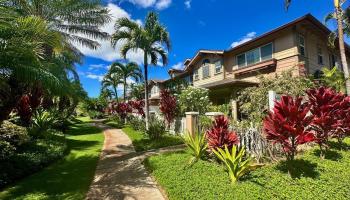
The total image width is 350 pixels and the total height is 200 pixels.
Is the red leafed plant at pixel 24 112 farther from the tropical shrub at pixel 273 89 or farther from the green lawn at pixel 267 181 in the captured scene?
the tropical shrub at pixel 273 89

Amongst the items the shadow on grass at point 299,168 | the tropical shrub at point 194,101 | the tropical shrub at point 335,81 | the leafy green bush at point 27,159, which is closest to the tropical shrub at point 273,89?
the tropical shrub at point 335,81

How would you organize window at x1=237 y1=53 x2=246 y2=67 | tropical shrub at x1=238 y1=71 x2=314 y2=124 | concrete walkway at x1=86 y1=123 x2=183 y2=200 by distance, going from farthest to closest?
window at x1=237 y1=53 x2=246 y2=67 < tropical shrub at x1=238 y1=71 x2=314 y2=124 < concrete walkway at x1=86 y1=123 x2=183 y2=200

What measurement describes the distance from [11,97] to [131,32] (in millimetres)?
9925

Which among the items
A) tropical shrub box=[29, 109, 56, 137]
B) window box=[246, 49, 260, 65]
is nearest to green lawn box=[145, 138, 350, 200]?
tropical shrub box=[29, 109, 56, 137]

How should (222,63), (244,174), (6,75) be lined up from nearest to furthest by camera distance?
(244,174) → (6,75) → (222,63)

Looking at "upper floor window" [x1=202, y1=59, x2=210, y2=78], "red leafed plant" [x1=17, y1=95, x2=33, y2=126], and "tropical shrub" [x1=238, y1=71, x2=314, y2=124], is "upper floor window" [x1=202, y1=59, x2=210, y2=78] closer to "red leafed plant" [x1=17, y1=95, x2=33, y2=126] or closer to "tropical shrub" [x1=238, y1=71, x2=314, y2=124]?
"tropical shrub" [x1=238, y1=71, x2=314, y2=124]

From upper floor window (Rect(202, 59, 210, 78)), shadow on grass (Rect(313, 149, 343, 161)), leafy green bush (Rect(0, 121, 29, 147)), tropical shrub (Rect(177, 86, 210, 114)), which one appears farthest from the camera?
upper floor window (Rect(202, 59, 210, 78))

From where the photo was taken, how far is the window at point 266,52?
17828 mm

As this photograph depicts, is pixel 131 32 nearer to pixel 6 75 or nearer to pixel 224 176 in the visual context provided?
pixel 6 75

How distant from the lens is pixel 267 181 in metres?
5.64

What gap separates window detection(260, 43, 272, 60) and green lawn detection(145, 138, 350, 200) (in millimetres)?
11686

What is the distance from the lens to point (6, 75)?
7.08 metres

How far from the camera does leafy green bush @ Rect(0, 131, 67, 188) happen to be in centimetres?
711

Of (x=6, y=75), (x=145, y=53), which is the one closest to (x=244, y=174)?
(x=6, y=75)
